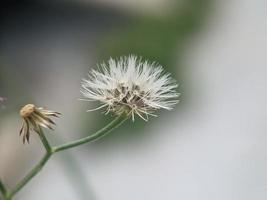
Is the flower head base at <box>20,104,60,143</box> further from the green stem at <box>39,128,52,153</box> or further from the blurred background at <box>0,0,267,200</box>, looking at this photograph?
the blurred background at <box>0,0,267,200</box>

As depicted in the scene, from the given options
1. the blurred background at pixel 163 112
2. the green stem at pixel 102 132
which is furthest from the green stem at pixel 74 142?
the blurred background at pixel 163 112

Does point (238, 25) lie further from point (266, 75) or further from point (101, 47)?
point (101, 47)

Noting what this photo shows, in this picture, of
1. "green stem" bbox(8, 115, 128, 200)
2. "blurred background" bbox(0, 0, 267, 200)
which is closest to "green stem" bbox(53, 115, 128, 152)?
"green stem" bbox(8, 115, 128, 200)

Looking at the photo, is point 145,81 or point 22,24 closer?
point 145,81

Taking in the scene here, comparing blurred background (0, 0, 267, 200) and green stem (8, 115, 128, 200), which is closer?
green stem (8, 115, 128, 200)

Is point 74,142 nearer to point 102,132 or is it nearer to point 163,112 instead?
point 102,132

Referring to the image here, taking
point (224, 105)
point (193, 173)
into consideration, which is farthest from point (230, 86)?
point (193, 173)

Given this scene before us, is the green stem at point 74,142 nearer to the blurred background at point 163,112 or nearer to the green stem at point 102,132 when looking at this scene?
the green stem at point 102,132

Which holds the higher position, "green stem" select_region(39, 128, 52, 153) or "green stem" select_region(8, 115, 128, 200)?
"green stem" select_region(39, 128, 52, 153)
